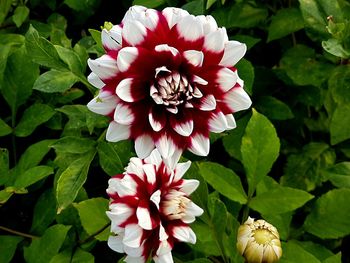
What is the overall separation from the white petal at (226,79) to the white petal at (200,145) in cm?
9

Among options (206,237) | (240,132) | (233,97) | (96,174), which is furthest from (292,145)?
(233,97)

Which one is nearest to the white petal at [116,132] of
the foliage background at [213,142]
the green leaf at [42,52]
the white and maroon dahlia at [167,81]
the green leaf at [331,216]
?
the white and maroon dahlia at [167,81]

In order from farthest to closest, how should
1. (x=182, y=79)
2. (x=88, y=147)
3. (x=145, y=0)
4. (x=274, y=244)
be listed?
(x=145, y=0) < (x=88, y=147) < (x=274, y=244) < (x=182, y=79)

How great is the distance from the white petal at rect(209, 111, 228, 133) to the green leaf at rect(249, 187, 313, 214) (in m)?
0.34

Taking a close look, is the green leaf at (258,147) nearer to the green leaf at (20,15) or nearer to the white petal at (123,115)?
the white petal at (123,115)

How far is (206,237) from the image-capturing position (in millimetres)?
1238

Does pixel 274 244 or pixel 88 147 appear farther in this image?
pixel 88 147

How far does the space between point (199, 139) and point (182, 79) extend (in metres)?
0.12

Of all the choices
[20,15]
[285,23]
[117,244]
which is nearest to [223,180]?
[117,244]

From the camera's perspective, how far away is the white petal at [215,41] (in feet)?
3.32

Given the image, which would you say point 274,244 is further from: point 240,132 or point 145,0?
point 145,0

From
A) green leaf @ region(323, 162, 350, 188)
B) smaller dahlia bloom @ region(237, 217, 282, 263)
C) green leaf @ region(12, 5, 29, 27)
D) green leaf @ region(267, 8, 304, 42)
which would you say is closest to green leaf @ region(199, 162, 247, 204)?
smaller dahlia bloom @ region(237, 217, 282, 263)

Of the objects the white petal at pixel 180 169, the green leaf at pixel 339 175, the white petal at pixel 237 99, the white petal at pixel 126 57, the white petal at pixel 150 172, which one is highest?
the white petal at pixel 126 57

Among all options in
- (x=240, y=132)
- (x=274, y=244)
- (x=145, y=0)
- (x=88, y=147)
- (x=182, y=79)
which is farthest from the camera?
(x=240, y=132)
